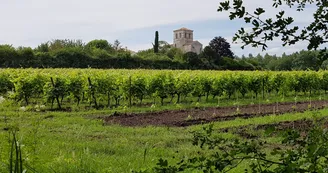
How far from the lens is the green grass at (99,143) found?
14.0 ft

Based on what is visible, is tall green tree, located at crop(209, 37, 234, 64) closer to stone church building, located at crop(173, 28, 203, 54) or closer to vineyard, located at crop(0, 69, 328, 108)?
vineyard, located at crop(0, 69, 328, 108)

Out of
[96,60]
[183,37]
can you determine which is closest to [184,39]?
[183,37]

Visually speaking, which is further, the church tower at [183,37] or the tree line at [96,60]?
the church tower at [183,37]

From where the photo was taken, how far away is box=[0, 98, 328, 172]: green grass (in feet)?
14.0

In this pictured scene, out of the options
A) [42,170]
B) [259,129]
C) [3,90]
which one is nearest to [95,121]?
[259,129]

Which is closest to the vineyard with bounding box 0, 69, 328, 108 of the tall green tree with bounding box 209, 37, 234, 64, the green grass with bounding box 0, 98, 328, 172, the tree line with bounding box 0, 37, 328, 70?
the green grass with bounding box 0, 98, 328, 172

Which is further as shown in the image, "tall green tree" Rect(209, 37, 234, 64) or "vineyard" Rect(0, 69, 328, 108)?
"tall green tree" Rect(209, 37, 234, 64)

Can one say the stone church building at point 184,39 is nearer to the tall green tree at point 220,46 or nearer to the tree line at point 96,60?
the tall green tree at point 220,46

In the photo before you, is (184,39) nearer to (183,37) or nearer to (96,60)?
(183,37)

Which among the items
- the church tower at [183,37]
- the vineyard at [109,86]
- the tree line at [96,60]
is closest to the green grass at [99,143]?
the vineyard at [109,86]

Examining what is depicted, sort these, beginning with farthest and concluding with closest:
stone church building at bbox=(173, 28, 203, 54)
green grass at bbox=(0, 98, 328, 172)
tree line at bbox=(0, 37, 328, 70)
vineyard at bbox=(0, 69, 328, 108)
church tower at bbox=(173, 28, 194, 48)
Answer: church tower at bbox=(173, 28, 194, 48) → stone church building at bbox=(173, 28, 203, 54) → tree line at bbox=(0, 37, 328, 70) → vineyard at bbox=(0, 69, 328, 108) → green grass at bbox=(0, 98, 328, 172)

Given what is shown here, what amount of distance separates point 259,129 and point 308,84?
518 inches

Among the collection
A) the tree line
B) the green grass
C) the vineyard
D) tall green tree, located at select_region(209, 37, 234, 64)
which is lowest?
the green grass

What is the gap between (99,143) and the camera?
6.85 m
